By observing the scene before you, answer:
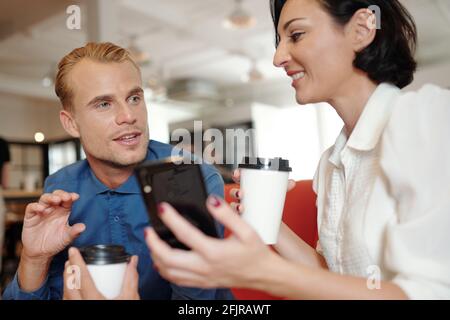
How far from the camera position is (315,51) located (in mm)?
861

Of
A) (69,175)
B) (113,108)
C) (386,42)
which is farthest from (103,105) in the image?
(386,42)

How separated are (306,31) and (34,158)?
7871 mm

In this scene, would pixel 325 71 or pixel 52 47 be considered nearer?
pixel 325 71

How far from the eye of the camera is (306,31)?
2.87ft

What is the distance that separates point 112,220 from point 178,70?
20.3 feet

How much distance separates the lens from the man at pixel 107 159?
98 centimetres

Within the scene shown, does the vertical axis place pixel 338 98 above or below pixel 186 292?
above

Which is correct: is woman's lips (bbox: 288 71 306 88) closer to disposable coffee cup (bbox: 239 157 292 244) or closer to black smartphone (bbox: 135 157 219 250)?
disposable coffee cup (bbox: 239 157 292 244)

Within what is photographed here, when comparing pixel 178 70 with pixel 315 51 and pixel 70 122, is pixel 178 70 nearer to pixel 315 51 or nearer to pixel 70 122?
→ pixel 70 122

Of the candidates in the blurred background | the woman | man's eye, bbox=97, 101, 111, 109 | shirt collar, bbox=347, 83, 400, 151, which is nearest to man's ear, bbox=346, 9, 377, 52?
the woman

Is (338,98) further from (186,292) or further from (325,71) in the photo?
(186,292)

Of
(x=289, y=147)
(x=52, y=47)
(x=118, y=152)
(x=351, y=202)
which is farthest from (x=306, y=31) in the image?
(x=52, y=47)

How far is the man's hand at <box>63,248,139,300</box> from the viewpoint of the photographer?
1.98 feet

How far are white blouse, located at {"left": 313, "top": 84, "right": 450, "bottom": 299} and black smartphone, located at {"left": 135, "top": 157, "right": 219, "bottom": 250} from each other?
0.31 metres
